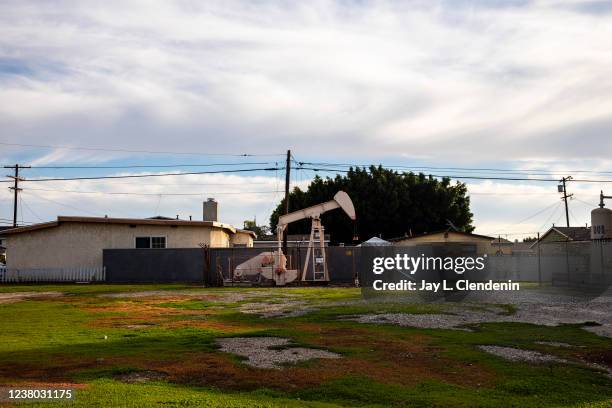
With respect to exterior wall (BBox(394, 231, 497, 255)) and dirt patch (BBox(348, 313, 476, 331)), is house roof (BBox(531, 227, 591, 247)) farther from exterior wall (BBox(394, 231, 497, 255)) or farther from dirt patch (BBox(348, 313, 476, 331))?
dirt patch (BBox(348, 313, 476, 331))

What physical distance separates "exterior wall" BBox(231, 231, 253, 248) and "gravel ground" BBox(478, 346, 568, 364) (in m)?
42.1

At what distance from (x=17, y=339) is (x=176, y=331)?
351cm

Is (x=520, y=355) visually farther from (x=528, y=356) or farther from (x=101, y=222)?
(x=101, y=222)

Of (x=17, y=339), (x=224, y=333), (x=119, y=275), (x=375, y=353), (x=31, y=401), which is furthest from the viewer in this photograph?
(x=119, y=275)

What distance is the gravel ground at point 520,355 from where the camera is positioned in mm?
11742

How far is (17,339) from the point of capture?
14031 millimetres

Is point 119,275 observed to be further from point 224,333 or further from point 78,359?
point 78,359

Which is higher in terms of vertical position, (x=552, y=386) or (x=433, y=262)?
(x=433, y=262)

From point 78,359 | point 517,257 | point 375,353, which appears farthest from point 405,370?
point 517,257

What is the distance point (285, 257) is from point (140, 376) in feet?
91.5

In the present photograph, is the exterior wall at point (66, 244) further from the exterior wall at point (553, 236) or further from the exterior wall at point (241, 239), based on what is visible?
the exterior wall at point (553, 236)

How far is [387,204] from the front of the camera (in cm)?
6262

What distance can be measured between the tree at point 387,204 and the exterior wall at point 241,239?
7953mm

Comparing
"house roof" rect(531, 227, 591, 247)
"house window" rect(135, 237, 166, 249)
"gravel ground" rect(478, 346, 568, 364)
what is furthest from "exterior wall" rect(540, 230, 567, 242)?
"gravel ground" rect(478, 346, 568, 364)
